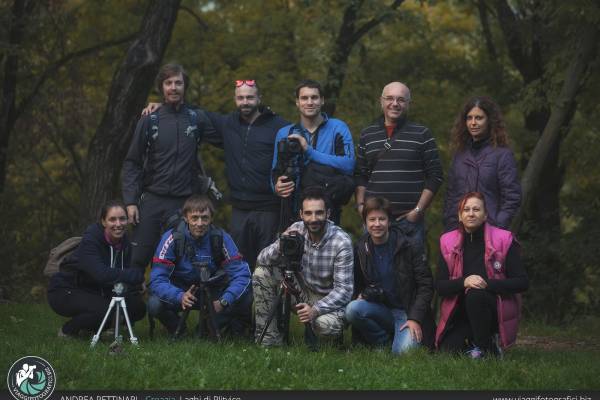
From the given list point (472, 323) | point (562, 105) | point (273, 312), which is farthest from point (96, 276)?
point (562, 105)

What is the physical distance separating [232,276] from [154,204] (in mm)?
982

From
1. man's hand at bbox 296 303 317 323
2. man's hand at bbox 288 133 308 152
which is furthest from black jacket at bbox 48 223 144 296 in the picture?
man's hand at bbox 288 133 308 152

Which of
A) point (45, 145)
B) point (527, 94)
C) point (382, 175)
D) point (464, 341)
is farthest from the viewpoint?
point (45, 145)

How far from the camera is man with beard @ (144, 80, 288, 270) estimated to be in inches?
306

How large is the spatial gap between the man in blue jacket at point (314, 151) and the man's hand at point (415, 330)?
115cm

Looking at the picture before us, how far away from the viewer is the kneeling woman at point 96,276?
7324mm

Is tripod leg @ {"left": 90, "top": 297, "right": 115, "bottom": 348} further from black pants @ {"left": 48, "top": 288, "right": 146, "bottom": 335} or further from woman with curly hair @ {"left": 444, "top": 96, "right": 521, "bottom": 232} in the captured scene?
woman with curly hair @ {"left": 444, "top": 96, "right": 521, "bottom": 232}

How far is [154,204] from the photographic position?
780cm

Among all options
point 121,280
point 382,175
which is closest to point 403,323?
point 382,175

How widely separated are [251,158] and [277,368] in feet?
7.75

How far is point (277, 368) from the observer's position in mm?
5973

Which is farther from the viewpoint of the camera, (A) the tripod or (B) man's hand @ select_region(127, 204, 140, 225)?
(B) man's hand @ select_region(127, 204, 140, 225)

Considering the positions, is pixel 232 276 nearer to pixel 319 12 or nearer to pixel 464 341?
pixel 464 341

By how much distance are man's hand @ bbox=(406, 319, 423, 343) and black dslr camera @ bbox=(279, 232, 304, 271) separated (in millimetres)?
954
